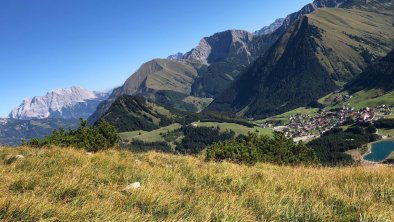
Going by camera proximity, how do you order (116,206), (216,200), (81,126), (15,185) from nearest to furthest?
1. (116,206)
2. (216,200)
3. (15,185)
4. (81,126)

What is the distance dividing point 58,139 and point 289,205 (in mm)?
27495

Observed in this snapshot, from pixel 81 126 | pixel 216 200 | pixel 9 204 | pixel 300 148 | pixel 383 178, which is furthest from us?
pixel 300 148

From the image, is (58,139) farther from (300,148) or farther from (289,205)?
(300,148)

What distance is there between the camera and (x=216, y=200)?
31.6ft

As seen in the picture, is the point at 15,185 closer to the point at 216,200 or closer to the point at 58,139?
the point at 216,200

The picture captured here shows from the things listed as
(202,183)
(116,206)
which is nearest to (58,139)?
(202,183)

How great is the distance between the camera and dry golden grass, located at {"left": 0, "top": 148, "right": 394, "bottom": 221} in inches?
314

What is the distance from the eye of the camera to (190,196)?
10297 mm

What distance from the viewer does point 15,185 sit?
10414 millimetres

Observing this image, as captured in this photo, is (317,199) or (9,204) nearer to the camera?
(9,204)

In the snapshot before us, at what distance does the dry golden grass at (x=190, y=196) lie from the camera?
797cm

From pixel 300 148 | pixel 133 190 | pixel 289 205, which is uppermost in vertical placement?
pixel 133 190

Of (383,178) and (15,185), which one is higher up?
(15,185)

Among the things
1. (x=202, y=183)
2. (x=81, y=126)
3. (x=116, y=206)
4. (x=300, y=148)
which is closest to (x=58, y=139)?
(x=81, y=126)
